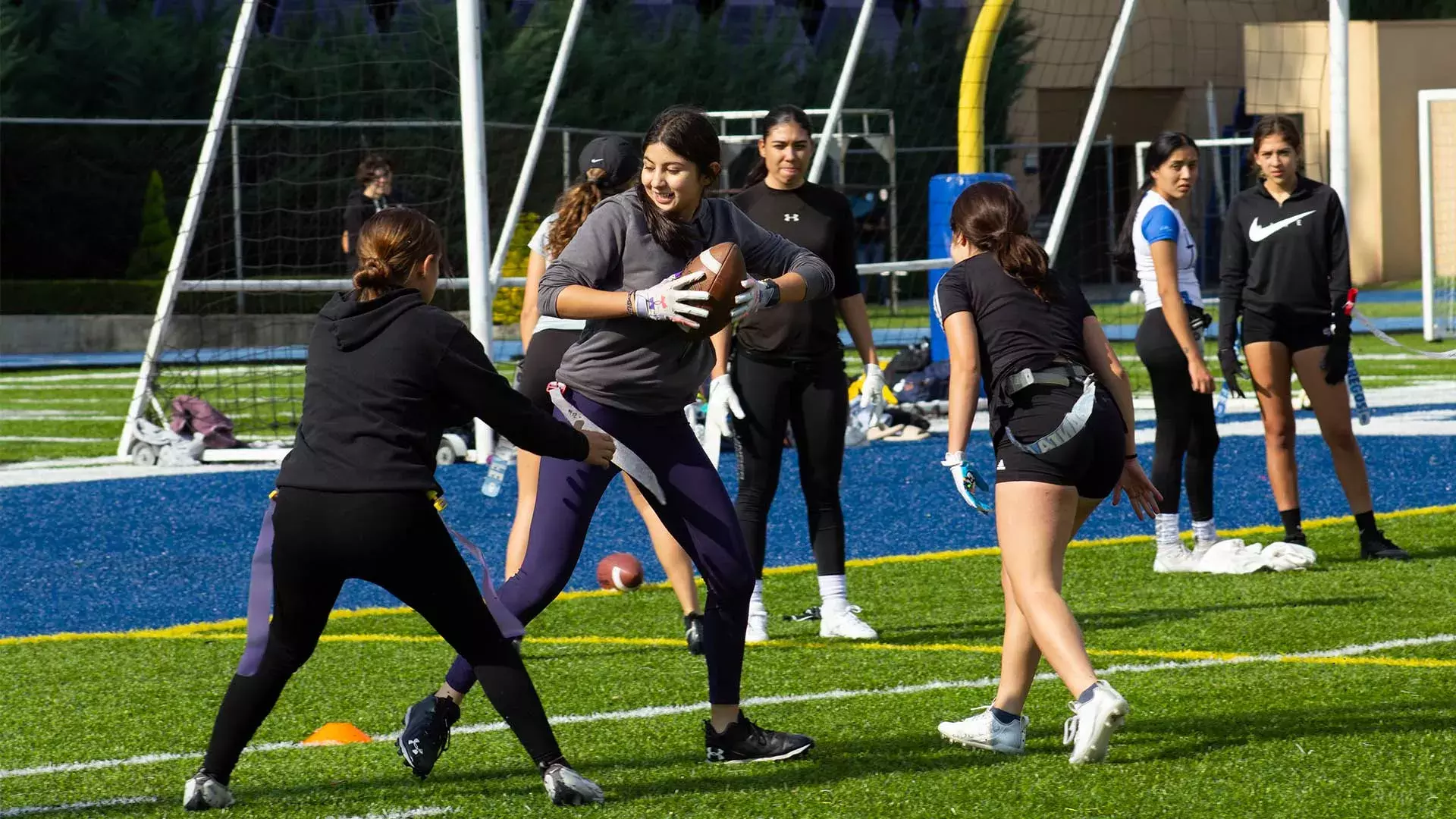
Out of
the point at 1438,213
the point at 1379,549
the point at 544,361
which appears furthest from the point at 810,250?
the point at 1438,213

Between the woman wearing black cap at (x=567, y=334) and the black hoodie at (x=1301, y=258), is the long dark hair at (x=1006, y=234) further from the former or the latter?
the black hoodie at (x=1301, y=258)

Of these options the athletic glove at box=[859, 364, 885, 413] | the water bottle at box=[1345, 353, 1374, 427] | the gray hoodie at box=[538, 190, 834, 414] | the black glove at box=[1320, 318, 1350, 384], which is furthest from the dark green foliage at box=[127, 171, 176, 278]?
the gray hoodie at box=[538, 190, 834, 414]

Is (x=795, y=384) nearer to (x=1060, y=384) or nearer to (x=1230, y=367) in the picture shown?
(x=1060, y=384)

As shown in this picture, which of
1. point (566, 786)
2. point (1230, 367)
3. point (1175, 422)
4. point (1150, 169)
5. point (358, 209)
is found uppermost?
point (1150, 169)

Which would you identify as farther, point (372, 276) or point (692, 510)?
point (692, 510)

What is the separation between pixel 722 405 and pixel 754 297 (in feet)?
6.61

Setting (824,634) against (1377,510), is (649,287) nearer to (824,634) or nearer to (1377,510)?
(824,634)

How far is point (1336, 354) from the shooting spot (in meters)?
8.89

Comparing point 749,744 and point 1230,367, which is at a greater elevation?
point 1230,367

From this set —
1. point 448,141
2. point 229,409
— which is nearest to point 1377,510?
point 229,409

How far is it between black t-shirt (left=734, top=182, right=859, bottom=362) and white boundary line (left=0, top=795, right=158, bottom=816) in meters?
2.85

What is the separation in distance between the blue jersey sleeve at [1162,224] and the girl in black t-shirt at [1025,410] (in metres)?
3.12

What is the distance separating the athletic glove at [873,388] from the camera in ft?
26.5

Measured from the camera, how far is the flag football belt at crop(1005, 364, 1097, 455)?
5363mm
